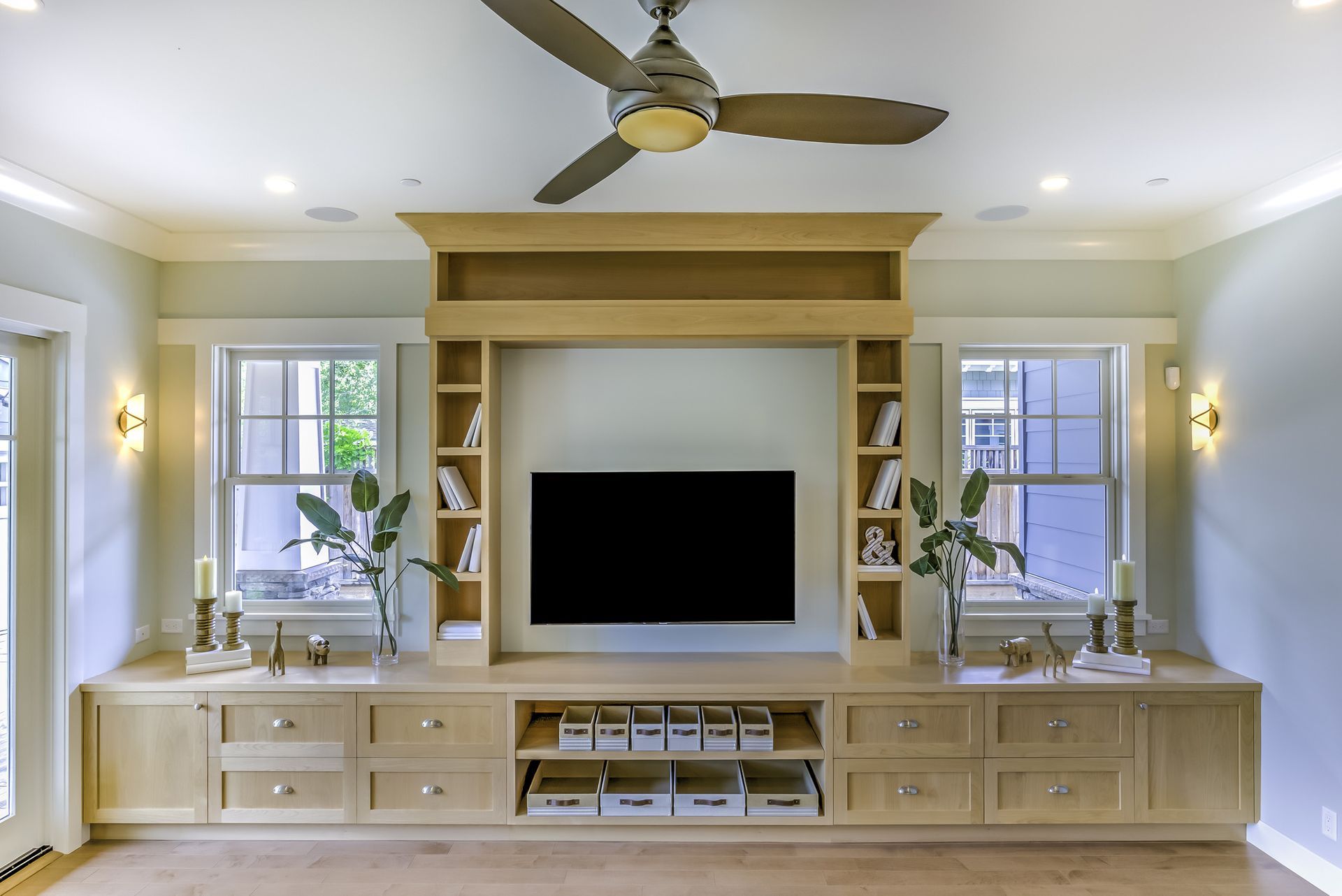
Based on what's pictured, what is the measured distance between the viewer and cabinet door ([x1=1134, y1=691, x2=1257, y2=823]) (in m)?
2.91

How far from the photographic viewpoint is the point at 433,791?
2936 mm

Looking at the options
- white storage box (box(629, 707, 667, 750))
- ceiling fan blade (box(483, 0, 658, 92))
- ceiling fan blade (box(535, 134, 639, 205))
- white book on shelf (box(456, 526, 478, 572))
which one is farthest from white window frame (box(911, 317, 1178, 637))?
ceiling fan blade (box(483, 0, 658, 92))

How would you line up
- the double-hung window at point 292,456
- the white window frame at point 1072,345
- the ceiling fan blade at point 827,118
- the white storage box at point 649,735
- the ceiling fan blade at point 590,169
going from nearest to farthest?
the ceiling fan blade at point 827,118
the ceiling fan blade at point 590,169
the white storage box at point 649,735
the white window frame at point 1072,345
the double-hung window at point 292,456

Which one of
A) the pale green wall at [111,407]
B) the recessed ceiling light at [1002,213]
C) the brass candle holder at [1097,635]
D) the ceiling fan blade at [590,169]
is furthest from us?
the brass candle holder at [1097,635]

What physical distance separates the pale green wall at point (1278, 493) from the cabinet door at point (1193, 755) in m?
0.09

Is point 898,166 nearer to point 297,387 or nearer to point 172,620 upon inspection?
point 297,387

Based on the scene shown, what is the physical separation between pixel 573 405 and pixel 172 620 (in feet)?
7.14

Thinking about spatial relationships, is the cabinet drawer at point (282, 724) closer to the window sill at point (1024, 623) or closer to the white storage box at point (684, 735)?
the white storage box at point (684, 735)

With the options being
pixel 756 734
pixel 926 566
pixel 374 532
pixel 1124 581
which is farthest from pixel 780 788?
pixel 374 532

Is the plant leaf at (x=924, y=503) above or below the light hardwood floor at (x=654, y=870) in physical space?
above

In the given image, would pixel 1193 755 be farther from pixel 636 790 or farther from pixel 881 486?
pixel 636 790

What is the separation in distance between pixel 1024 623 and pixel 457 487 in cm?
274

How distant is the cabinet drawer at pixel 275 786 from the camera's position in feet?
9.66

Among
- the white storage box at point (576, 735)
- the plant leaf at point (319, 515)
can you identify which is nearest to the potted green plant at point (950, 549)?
the white storage box at point (576, 735)
